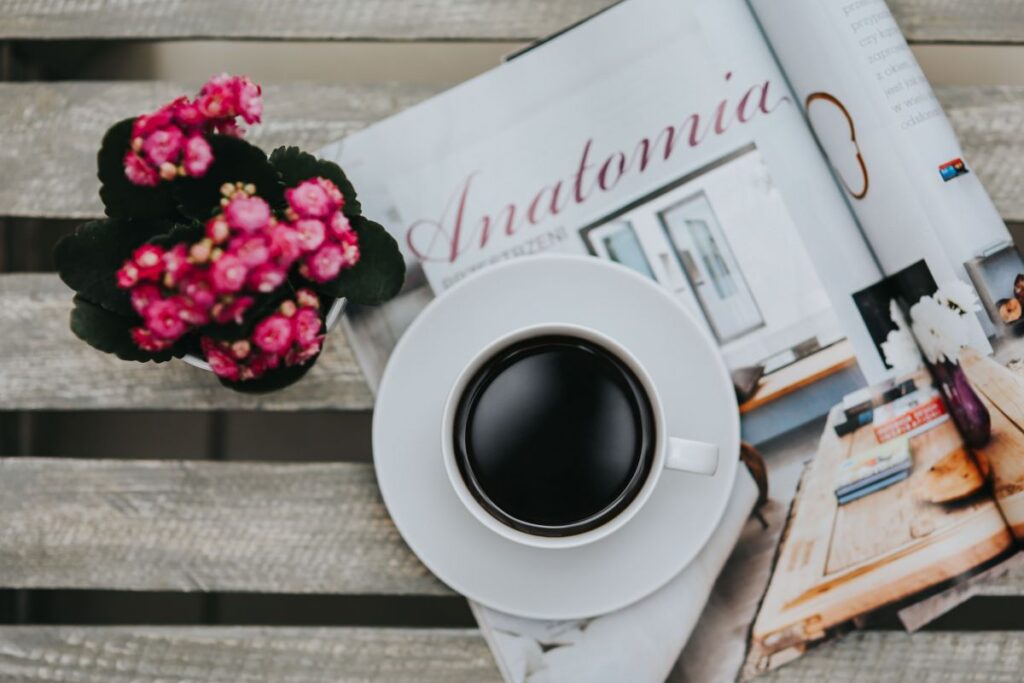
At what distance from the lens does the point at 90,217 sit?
2.05 feet

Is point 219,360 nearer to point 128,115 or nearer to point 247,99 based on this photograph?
point 247,99

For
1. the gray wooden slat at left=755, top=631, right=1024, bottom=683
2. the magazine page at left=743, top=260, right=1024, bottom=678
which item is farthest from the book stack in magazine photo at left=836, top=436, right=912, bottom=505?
the gray wooden slat at left=755, top=631, right=1024, bottom=683

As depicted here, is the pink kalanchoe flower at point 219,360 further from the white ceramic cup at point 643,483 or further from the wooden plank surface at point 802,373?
the wooden plank surface at point 802,373

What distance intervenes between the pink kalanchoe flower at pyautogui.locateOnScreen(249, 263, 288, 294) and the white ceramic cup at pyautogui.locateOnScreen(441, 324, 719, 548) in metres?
0.15

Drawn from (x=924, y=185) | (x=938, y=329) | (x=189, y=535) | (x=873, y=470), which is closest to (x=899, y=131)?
(x=924, y=185)

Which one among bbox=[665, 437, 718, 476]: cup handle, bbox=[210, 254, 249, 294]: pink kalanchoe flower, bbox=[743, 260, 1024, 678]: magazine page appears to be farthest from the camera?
bbox=[743, 260, 1024, 678]: magazine page

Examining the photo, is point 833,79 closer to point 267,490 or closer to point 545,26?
point 545,26

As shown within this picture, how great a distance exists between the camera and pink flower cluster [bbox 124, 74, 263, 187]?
42 cm

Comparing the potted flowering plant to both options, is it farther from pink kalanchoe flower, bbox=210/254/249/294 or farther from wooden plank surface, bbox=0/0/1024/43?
wooden plank surface, bbox=0/0/1024/43

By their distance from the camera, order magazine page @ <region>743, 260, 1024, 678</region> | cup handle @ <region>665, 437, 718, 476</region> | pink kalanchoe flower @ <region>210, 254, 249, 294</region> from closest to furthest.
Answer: pink kalanchoe flower @ <region>210, 254, 249, 294</region> → cup handle @ <region>665, 437, 718, 476</region> → magazine page @ <region>743, 260, 1024, 678</region>

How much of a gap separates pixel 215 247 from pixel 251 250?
0.02 m

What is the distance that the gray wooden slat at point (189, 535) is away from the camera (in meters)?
0.61

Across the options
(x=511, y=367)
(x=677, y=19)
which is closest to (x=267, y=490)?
(x=511, y=367)

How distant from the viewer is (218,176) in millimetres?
443
